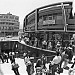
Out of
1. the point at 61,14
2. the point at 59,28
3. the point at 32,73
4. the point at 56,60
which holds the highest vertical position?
the point at 61,14

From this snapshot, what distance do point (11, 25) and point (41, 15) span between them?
5622 cm

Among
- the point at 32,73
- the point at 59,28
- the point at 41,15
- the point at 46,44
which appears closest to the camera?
the point at 32,73

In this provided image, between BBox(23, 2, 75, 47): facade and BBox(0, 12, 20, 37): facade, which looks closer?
BBox(23, 2, 75, 47): facade

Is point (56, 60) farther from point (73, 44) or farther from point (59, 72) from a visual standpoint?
point (73, 44)

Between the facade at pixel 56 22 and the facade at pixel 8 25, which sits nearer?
the facade at pixel 56 22

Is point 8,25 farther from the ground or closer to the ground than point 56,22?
farther from the ground

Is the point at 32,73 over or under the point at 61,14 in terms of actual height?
under

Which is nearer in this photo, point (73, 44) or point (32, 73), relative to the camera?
point (32, 73)

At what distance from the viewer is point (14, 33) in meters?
84.2

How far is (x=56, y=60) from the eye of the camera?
8383 mm

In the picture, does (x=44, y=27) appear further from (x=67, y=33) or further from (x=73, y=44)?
(x=73, y=44)

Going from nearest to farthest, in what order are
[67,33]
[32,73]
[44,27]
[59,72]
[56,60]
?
[56,60], [59,72], [32,73], [67,33], [44,27]

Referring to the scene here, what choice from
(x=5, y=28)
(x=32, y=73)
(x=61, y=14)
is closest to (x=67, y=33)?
(x=61, y=14)

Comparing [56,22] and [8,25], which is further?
[8,25]
